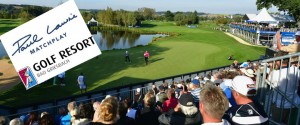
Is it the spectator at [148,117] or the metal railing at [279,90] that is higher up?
the metal railing at [279,90]

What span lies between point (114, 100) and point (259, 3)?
63690mm

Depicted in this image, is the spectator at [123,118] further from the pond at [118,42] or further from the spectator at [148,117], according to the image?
the pond at [118,42]

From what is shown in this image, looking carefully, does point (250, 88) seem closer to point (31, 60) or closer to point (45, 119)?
point (45, 119)

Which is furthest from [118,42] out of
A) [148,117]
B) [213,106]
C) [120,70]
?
[213,106]

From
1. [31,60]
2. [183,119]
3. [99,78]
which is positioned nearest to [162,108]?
[183,119]

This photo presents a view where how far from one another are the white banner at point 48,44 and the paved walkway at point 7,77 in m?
13.7

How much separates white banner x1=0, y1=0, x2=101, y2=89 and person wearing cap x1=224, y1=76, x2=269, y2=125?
5214 millimetres

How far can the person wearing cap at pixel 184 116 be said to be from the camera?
16.4 ft

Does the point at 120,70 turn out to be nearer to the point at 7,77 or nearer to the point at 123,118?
the point at 7,77

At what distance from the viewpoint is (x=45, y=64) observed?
27.1ft

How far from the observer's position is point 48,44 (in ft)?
27.4

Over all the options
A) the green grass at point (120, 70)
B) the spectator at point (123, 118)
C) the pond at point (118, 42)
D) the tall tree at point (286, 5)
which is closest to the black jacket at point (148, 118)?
the spectator at point (123, 118)

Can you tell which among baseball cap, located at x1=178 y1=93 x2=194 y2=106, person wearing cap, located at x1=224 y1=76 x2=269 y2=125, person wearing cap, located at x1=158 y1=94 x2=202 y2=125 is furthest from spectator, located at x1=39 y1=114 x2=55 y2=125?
person wearing cap, located at x1=224 y1=76 x2=269 y2=125

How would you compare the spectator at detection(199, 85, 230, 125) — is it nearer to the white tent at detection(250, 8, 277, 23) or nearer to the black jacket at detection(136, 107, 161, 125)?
the black jacket at detection(136, 107, 161, 125)
